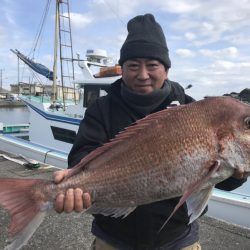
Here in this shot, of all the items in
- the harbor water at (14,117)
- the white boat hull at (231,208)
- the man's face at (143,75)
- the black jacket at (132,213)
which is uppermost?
the man's face at (143,75)

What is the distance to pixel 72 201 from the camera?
213 cm

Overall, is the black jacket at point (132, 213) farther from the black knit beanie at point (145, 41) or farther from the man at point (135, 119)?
the black knit beanie at point (145, 41)

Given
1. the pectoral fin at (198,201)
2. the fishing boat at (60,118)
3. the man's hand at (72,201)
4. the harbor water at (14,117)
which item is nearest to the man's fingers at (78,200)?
the man's hand at (72,201)

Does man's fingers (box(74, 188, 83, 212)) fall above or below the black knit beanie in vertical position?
below

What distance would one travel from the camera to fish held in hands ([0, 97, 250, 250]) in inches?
79.1

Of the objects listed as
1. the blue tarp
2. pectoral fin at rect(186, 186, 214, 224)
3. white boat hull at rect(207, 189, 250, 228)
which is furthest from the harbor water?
pectoral fin at rect(186, 186, 214, 224)

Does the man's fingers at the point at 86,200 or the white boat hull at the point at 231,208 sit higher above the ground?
the man's fingers at the point at 86,200

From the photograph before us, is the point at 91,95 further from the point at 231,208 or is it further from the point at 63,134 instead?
the point at 231,208

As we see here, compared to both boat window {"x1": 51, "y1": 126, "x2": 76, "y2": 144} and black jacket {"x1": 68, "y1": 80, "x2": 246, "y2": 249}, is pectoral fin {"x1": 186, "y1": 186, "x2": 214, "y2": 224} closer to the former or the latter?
black jacket {"x1": 68, "y1": 80, "x2": 246, "y2": 249}

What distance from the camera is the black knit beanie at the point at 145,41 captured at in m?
2.59

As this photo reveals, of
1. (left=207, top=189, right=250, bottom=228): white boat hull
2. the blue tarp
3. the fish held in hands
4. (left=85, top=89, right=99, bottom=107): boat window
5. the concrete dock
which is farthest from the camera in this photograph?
the blue tarp

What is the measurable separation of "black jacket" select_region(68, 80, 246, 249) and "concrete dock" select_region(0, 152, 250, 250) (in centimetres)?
233

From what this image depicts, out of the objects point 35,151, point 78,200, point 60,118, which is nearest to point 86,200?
point 78,200

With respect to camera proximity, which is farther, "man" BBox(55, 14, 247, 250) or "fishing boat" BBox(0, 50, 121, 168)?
"fishing boat" BBox(0, 50, 121, 168)
